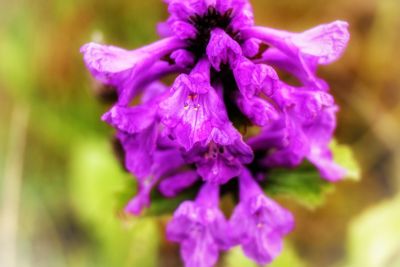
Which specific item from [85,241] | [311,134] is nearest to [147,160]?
[311,134]

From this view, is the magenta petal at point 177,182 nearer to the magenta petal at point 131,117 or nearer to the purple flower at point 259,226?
the purple flower at point 259,226

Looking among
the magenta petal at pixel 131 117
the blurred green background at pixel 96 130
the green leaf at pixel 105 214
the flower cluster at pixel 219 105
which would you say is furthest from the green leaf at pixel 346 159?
the green leaf at pixel 105 214

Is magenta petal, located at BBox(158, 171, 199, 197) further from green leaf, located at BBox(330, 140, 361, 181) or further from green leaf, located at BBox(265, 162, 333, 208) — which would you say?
green leaf, located at BBox(330, 140, 361, 181)

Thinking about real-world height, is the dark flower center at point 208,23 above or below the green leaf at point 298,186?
above

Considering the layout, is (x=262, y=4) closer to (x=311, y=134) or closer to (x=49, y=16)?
(x=49, y=16)

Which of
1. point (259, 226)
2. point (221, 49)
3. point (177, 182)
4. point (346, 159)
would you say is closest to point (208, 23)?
point (221, 49)

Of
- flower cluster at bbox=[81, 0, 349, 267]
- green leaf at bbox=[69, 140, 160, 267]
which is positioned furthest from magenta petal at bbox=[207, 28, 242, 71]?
green leaf at bbox=[69, 140, 160, 267]
